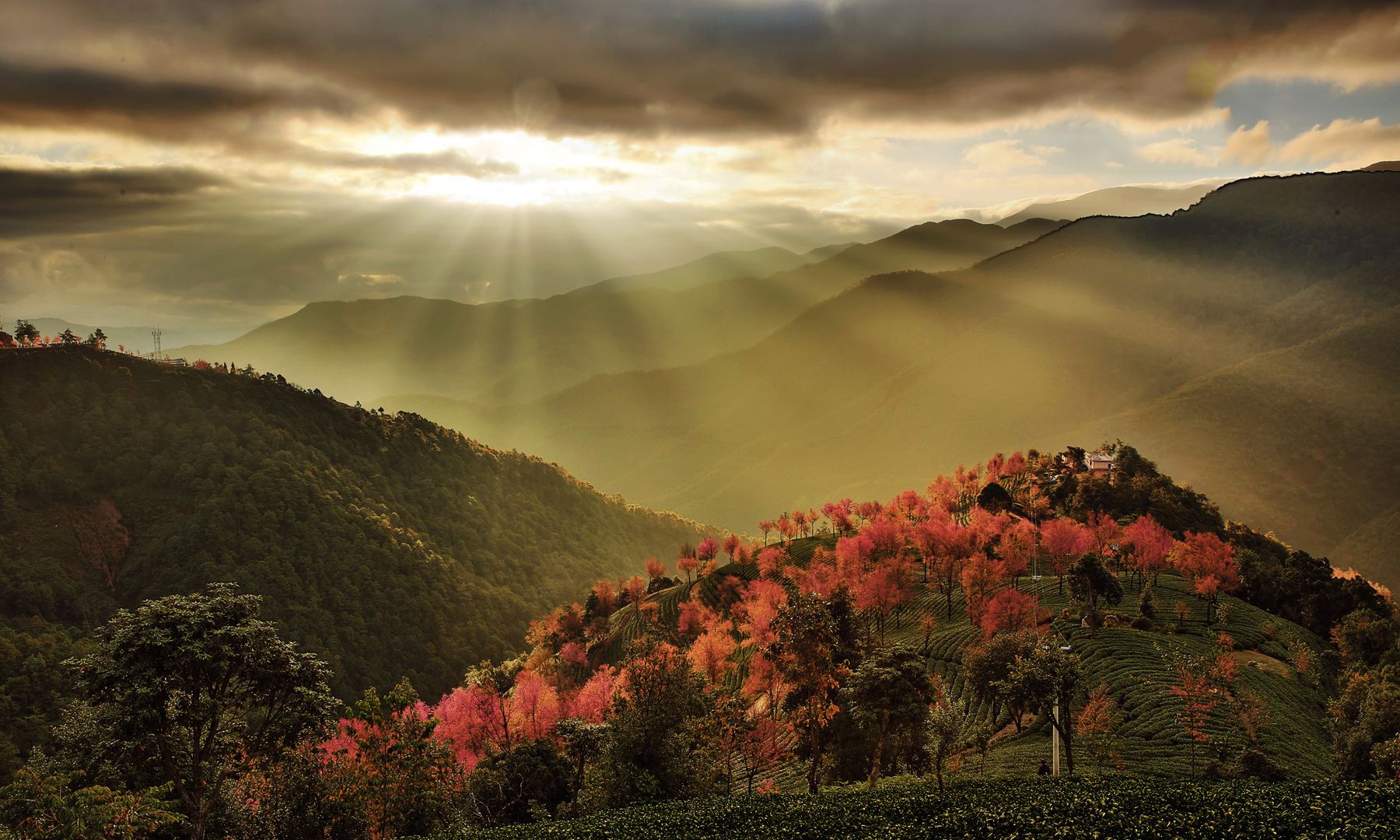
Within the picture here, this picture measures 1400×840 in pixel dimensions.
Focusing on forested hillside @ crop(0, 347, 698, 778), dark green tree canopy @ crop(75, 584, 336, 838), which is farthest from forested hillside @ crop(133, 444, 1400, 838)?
forested hillside @ crop(0, 347, 698, 778)

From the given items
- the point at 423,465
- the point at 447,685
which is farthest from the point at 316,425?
the point at 447,685

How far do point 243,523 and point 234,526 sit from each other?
153cm

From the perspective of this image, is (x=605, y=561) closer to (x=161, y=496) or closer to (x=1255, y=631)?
(x=161, y=496)

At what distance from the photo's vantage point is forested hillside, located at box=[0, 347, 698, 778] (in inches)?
4739

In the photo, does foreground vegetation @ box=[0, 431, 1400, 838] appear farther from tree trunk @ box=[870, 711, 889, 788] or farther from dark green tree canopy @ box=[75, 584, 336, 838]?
tree trunk @ box=[870, 711, 889, 788]

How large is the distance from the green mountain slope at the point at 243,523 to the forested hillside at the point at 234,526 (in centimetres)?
31

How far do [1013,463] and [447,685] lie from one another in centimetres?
12216

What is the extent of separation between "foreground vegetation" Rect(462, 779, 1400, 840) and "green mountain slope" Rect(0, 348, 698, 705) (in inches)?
3958

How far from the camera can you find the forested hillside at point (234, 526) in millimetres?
120375

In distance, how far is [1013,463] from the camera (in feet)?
522

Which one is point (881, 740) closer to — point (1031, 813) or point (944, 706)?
point (944, 706)

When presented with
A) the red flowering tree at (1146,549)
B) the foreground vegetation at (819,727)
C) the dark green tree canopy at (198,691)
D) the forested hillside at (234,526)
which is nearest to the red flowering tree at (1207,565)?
the foreground vegetation at (819,727)

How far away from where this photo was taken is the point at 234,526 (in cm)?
13038

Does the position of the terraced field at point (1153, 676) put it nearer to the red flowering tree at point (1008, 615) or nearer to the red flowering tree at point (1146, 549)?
the red flowering tree at point (1008, 615)
